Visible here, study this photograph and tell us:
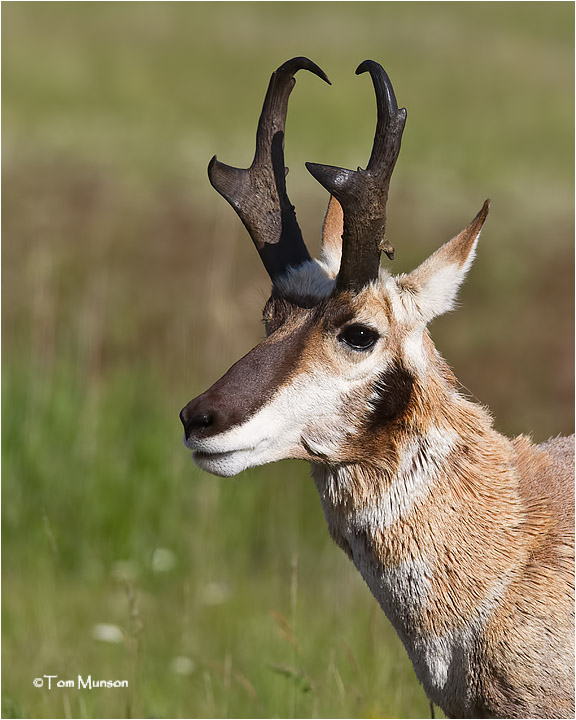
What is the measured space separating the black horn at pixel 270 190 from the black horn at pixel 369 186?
1.36ft

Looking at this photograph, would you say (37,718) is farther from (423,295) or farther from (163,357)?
(163,357)

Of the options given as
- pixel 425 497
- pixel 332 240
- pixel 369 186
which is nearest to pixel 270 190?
pixel 332 240

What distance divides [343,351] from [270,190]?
2.87 ft

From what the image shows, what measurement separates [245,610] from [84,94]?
17322 millimetres

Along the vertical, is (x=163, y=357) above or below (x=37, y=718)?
above

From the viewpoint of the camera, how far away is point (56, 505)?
7910 mm

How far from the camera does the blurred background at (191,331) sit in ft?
19.4

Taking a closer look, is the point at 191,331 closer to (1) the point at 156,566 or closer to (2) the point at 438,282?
(1) the point at 156,566

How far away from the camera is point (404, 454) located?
3.54 metres

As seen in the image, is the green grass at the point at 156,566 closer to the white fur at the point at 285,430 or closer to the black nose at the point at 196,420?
the white fur at the point at 285,430

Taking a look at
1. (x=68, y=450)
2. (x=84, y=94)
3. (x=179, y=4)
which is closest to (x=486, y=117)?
(x=84, y=94)

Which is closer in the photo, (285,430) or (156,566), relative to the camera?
(285,430)

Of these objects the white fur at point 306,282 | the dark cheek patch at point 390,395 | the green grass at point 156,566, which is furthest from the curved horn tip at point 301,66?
the green grass at point 156,566

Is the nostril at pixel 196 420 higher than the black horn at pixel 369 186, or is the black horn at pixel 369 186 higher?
the black horn at pixel 369 186
